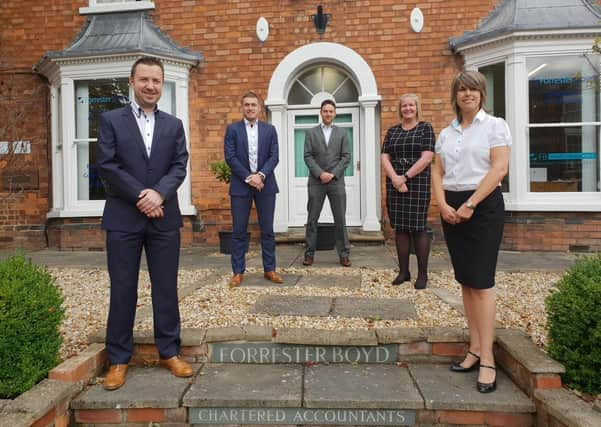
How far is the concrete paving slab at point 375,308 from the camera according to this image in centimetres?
347

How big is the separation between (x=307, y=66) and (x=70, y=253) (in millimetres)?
4728

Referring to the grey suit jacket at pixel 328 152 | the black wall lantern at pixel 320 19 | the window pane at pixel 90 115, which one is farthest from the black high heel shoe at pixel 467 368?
the window pane at pixel 90 115

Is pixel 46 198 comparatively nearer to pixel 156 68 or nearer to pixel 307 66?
pixel 307 66

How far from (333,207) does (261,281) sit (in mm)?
1316

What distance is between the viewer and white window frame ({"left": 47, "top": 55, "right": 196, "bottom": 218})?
739 centimetres

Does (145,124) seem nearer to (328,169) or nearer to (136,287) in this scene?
(136,287)

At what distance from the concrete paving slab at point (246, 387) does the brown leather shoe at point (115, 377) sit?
422 millimetres

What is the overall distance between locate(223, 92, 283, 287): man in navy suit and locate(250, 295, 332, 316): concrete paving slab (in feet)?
2.23

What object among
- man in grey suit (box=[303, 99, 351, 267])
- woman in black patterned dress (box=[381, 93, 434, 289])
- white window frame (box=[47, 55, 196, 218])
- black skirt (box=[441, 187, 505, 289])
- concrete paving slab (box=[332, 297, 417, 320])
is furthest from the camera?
white window frame (box=[47, 55, 196, 218])

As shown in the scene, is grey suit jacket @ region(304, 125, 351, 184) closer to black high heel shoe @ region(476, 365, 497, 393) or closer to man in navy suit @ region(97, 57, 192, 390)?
man in navy suit @ region(97, 57, 192, 390)

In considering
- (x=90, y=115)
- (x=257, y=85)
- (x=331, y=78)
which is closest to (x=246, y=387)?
(x=257, y=85)

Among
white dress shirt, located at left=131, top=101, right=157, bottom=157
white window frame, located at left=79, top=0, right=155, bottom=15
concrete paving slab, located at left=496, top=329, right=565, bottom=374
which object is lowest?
concrete paving slab, located at left=496, top=329, right=565, bottom=374

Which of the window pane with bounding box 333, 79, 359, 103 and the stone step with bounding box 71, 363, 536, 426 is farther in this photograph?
the window pane with bounding box 333, 79, 359, 103

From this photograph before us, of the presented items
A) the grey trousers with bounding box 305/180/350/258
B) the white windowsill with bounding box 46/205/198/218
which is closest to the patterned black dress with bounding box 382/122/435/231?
the grey trousers with bounding box 305/180/350/258
